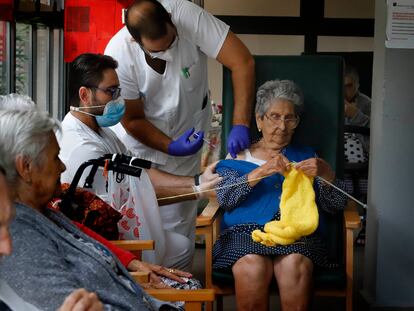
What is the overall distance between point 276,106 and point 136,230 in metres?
0.82

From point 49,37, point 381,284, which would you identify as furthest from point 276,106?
point 49,37

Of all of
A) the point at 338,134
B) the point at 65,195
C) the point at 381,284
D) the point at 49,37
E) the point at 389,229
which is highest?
the point at 49,37

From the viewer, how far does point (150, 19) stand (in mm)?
3316

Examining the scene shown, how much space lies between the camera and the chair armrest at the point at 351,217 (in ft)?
10.3

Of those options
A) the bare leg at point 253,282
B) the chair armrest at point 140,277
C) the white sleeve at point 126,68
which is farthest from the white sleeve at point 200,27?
the chair armrest at point 140,277

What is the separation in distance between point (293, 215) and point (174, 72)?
912mm

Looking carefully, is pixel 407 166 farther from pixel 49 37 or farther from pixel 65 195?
pixel 49 37

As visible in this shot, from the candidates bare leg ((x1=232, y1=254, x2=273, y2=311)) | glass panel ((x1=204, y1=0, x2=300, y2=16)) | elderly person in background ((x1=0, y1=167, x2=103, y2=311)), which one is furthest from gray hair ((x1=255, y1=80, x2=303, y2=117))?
glass panel ((x1=204, y1=0, x2=300, y2=16))

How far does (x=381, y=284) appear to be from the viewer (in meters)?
3.74

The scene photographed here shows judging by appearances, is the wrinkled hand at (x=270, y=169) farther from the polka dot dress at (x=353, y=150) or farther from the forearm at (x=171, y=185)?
the polka dot dress at (x=353, y=150)

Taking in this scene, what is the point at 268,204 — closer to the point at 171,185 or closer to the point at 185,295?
the point at 171,185

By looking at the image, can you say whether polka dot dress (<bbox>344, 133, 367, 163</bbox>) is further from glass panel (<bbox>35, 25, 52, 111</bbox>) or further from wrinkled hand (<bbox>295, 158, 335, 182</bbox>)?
wrinkled hand (<bbox>295, 158, 335, 182</bbox>)

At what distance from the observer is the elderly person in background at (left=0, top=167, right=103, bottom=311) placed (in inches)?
52.0

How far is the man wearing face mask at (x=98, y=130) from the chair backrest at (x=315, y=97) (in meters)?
0.47
